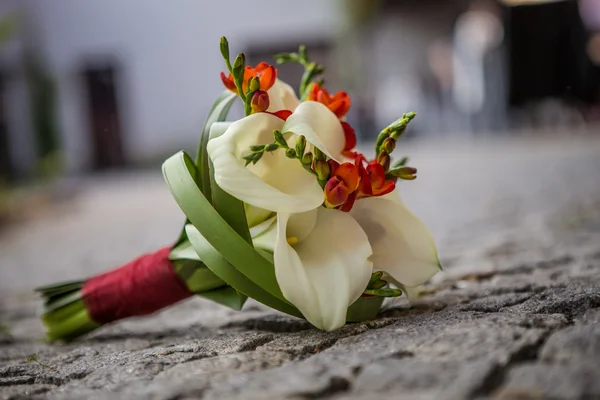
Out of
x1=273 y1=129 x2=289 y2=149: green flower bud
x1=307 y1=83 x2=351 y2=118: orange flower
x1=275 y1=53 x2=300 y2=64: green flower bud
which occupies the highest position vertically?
x1=275 y1=53 x2=300 y2=64: green flower bud

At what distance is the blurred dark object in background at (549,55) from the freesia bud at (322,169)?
953 cm

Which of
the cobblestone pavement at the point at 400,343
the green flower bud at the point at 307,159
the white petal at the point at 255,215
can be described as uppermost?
the green flower bud at the point at 307,159

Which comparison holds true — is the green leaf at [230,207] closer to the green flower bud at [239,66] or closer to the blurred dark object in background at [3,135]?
the green flower bud at [239,66]

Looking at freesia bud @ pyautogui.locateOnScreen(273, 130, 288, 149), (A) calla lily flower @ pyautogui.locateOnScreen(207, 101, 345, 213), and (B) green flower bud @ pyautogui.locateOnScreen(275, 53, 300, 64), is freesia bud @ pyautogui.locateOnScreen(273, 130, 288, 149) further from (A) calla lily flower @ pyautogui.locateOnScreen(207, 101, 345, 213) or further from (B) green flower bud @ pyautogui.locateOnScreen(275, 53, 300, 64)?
(B) green flower bud @ pyautogui.locateOnScreen(275, 53, 300, 64)

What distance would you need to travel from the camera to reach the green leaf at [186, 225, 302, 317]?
2.87ft

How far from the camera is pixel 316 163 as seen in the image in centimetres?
80

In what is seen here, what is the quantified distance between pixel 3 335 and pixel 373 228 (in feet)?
3.10

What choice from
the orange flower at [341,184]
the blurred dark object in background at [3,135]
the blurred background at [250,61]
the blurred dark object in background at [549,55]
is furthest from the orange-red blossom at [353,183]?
the blurred dark object in background at [3,135]

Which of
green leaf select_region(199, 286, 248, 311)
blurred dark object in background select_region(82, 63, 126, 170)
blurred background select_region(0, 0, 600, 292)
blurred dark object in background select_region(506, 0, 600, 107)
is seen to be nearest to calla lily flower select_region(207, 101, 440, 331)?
green leaf select_region(199, 286, 248, 311)

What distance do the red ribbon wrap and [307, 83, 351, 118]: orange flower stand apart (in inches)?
13.9

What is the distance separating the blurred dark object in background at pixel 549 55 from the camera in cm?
957

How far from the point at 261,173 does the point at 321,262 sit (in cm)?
14

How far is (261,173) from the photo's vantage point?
0.84 meters

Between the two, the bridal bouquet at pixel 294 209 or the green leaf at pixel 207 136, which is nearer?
the bridal bouquet at pixel 294 209
